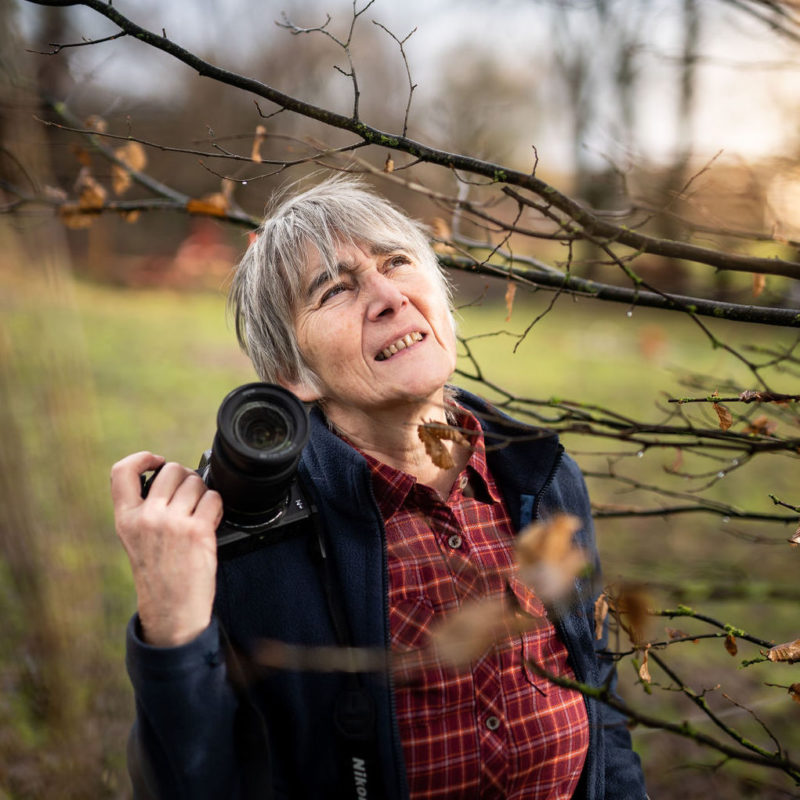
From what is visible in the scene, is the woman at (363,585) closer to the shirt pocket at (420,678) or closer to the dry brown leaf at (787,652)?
the shirt pocket at (420,678)

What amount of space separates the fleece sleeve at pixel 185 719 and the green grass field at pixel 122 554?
2.55 feet

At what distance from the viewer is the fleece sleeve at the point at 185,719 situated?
1.23 metres

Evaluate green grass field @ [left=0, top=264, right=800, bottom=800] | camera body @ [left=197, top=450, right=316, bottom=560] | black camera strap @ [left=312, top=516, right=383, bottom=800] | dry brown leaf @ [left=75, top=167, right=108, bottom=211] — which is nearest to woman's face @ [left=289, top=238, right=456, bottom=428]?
green grass field @ [left=0, top=264, right=800, bottom=800]

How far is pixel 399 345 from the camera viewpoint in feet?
5.19

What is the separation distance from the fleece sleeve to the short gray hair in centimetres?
67

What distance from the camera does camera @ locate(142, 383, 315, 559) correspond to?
4.10 feet

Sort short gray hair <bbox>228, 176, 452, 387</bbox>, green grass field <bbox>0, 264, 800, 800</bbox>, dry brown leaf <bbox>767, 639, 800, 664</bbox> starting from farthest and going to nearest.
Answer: green grass field <bbox>0, 264, 800, 800</bbox>, short gray hair <bbox>228, 176, 452, 387</bbox>, dry brown leaf <bbox>767, 639, 800, 664</bbox>

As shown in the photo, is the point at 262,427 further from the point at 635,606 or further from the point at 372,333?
the point at 635,606

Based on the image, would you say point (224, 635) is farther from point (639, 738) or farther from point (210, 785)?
point (639, 738)

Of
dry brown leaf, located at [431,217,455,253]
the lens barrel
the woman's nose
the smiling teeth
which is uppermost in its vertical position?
dry brown leaf, located at [431,217,455,253]

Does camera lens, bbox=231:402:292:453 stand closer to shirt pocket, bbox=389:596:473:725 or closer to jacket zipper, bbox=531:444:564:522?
shirt pocket, bbox=389:596:473:725

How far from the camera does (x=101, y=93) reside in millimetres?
8391

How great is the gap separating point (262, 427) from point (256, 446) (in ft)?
0.11

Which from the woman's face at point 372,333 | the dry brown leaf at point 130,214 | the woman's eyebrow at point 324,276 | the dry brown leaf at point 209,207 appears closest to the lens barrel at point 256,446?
the woman's face at point 372,333
